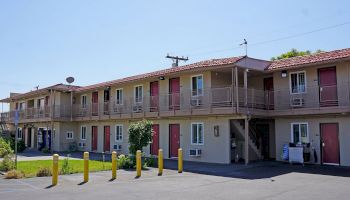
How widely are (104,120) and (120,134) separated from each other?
1.93 m

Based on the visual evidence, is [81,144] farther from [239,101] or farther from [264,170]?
[264,170]

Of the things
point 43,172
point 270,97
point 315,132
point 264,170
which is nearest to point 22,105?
point 43,172

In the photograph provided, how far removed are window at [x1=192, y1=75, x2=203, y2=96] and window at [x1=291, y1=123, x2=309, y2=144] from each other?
Answer: 5.59 meters

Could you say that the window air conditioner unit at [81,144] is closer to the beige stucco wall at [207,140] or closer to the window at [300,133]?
the beige stucco wall at [207,140]

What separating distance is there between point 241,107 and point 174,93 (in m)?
5.20

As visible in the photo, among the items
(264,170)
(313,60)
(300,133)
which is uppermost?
(313,60)

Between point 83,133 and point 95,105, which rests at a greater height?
point 95,105

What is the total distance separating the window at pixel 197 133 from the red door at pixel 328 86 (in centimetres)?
682

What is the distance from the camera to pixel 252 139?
22766mm

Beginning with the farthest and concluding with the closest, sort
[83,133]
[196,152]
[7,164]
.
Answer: [83,133]
[196,152]
[7,164]

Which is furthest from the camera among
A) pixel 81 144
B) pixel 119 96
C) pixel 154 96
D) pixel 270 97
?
pixel 81 144

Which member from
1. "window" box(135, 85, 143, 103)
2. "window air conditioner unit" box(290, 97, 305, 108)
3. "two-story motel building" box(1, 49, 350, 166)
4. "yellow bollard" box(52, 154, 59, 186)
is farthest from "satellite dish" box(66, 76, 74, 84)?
"yellow bollard" box(52, 154, 59, 186)

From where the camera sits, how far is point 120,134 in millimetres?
28750

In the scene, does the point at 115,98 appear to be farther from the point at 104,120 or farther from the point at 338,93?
the point at 338,93
